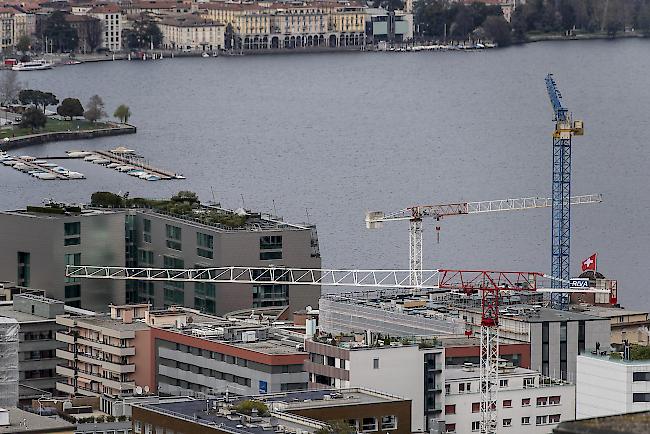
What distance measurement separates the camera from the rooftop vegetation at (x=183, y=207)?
81.6 ft

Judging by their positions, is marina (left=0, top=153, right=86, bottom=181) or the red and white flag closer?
the red and white flag

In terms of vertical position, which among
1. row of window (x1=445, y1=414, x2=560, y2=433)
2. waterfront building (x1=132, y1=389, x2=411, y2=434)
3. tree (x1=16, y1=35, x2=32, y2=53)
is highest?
waterfront building (x1=132, y1=389, x2=411, y2=434)

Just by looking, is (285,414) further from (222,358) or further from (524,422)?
(222,358)

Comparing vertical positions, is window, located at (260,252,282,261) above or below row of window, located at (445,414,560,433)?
above

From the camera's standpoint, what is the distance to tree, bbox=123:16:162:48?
7738 centimetres

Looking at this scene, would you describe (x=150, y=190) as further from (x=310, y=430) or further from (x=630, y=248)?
(x=310, y=430)

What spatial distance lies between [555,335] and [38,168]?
2320 centimetres

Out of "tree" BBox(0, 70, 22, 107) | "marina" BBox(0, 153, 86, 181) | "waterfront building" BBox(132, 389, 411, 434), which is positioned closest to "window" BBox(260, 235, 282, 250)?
"waterfront building" BBox(132, 389, 411, 434)

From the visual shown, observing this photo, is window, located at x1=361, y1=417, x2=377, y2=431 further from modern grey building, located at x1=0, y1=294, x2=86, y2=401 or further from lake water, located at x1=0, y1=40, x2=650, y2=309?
lake water, located at x1=0, y1=40, x2=650, y2=309

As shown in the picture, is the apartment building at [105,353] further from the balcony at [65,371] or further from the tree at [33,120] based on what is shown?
the tree at [33,120]

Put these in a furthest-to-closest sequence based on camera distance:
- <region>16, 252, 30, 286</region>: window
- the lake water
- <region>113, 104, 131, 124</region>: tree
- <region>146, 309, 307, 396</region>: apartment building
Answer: <region>113, 104, 131, 124</region>: tree < the lake water < <region>16, 252, 30, 286</region>: window < <region>146, 309, 307, 396</region>: apartment building

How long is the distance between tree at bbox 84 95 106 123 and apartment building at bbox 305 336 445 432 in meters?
34.0

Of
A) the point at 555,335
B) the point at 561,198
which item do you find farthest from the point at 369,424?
the point at 561,198

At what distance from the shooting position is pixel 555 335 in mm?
19828
